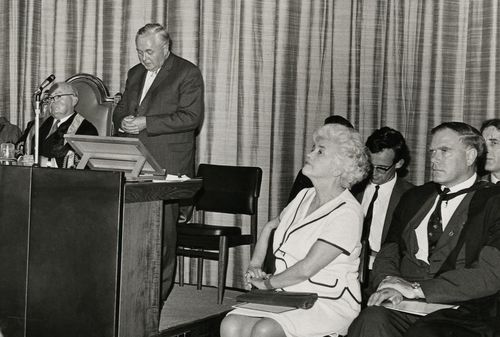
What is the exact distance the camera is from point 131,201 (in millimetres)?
3709

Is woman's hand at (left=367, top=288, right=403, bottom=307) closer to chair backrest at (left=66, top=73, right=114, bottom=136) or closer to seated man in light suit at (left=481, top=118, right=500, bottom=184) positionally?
seated man in light suit at (left=481, top=118, right=500, bottom=184)

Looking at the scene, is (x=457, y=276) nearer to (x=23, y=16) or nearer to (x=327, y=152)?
(x=327, y=152)

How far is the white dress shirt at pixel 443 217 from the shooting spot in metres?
3.57

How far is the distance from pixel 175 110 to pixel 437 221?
1.90m

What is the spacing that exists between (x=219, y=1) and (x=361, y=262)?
10.7 feet

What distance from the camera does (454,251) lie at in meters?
3.40

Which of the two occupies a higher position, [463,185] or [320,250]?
[463,185]

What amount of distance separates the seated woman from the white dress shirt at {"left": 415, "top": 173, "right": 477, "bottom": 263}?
12.6 inches

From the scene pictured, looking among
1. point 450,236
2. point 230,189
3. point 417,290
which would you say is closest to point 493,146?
point 450,236

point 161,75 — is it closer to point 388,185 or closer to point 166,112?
point 166,112

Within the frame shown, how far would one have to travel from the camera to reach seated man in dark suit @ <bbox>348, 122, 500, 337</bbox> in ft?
10.5

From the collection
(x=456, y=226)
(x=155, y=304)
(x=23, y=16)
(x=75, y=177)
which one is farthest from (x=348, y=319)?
(x=23, y=16)

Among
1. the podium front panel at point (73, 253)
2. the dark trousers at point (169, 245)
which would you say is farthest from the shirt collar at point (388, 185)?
the podium front panel at point (73, 253)

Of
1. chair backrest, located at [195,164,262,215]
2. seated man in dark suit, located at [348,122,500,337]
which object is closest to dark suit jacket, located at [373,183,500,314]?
seated man in dark suit, located at [348,122,500,337]
